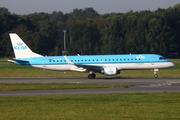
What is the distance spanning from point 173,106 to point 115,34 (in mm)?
99647

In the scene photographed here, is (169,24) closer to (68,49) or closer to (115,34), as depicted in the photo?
(115,34)

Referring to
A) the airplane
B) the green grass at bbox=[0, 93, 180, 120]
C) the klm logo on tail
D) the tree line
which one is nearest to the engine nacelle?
the airplane

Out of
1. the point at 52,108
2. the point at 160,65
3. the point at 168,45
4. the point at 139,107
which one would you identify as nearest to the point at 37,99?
the point at 52,108

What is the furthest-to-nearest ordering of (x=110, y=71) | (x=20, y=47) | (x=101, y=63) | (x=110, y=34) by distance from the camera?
(x=110, y=34) → (x=20, y=47) → (x=101, y=63) → (x=110, y=71)

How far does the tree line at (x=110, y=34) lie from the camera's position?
11625 cm

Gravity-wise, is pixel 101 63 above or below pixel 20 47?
below

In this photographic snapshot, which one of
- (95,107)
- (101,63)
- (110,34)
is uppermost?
(110,34)

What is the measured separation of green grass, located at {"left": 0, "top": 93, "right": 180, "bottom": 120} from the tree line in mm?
86631

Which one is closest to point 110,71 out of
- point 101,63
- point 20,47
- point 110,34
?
point 101,63

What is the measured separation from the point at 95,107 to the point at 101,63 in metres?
27.9

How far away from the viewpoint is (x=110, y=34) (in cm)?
12369

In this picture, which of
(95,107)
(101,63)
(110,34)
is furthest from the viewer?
(110,34)

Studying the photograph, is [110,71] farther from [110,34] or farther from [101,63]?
[110,34]

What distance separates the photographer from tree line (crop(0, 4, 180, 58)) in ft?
381
